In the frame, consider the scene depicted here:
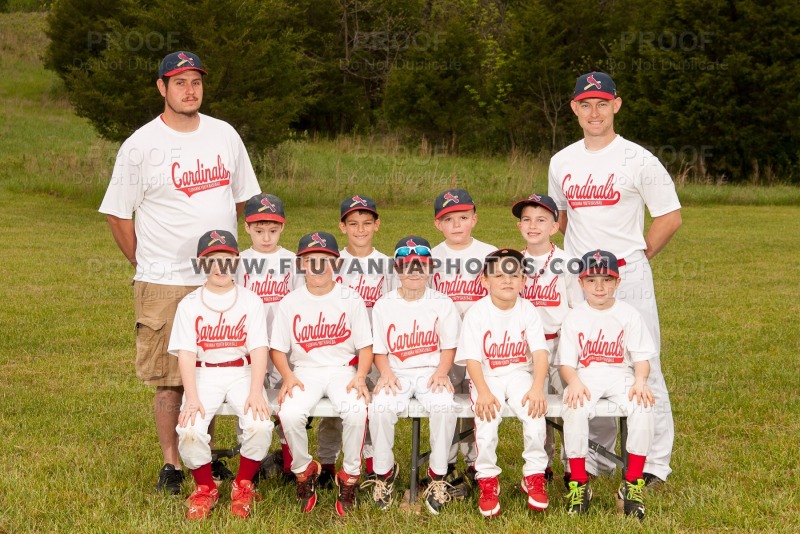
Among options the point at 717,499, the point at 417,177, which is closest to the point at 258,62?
the point at 417,177

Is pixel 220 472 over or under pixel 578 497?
under

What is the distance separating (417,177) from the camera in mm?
22906

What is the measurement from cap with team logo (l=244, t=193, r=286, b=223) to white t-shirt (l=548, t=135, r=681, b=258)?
5.70 ft

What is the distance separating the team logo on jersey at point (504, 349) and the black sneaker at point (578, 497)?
Result: 75 centimetres

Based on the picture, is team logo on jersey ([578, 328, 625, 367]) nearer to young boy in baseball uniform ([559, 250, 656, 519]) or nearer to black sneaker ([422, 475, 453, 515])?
young boy in baseball uniform ([559, 250, 656, 519])

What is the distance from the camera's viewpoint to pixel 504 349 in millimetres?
5023

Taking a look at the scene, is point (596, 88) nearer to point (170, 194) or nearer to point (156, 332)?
point (170, 194)

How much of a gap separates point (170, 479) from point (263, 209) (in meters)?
1.67

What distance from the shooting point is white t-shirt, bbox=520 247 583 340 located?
17.4 feet

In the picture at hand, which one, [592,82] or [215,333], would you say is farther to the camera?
[592,82]

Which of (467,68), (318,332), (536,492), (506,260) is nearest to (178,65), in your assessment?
(318,332)

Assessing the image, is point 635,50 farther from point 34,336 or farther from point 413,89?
point 34,336

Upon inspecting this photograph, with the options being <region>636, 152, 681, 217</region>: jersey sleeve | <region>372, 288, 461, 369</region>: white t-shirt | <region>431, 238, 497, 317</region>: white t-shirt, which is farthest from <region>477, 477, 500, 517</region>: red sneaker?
<region>636, 152, 681, 217</region>: jersey sleeve

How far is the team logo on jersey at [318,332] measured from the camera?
515cm
